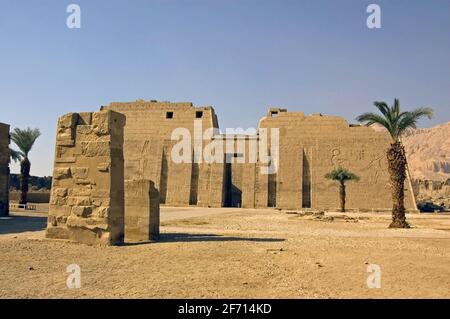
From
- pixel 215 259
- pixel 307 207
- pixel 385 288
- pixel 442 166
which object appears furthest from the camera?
pixel 442 166

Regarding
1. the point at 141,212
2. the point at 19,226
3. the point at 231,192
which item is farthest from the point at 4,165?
the point at 231,192

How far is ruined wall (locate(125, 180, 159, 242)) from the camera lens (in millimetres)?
10148

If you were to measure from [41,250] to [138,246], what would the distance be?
1970mm

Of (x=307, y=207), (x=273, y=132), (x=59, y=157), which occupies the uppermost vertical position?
(x=273, y=132)

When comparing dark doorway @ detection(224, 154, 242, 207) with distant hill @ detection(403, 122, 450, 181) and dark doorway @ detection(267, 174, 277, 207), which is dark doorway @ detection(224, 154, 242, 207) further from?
distant hill @ detection(403, 122, 450, 181)

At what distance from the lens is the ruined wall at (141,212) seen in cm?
1015

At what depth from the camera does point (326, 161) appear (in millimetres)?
34750

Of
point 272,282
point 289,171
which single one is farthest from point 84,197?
point 289,171

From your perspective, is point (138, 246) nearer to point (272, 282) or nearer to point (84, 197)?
point (84, 197)

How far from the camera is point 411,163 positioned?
11769 cm

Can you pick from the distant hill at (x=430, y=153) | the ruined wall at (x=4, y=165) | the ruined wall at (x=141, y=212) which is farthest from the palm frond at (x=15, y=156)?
the distant hill at (x=430, y=153)

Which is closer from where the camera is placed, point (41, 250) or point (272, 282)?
point (272, 282)

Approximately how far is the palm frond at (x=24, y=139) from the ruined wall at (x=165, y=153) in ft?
34.0

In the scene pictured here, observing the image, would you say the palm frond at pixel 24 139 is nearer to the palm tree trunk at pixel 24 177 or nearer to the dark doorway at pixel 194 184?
the palm tree trunk at pixel 24 177
